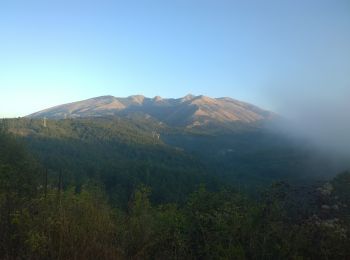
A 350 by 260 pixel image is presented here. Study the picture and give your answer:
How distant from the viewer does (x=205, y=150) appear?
179 meters

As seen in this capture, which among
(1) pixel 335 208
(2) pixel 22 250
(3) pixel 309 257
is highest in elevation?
(2) pixel 22 250

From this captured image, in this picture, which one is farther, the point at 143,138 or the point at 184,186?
the point at 143,138

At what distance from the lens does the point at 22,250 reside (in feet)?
20.0

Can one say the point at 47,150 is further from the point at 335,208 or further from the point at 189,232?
the point at 189,232

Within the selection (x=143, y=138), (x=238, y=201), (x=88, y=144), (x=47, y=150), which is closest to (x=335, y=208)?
(x=238, y=201)

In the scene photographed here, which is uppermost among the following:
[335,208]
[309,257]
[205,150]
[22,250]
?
[22,250]

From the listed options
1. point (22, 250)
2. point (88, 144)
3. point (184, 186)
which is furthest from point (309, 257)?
point (88, 144)

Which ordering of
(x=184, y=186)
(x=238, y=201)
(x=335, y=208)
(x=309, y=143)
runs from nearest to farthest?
(x=238, y=201) < (x=335, y=208) < (x=184, y=186) < (x=309, y=143)

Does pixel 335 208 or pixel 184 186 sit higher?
pixel 335 208

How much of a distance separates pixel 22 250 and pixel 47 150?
306 feet

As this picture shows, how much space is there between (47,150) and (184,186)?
116ft

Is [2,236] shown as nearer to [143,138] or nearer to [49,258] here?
[49,258]

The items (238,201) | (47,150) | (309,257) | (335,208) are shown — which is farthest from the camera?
(47,150)

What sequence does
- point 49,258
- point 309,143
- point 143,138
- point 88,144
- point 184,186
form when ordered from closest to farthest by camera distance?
point 49,258
point 184,186
point 88,144
point 143,138
point 309,143
